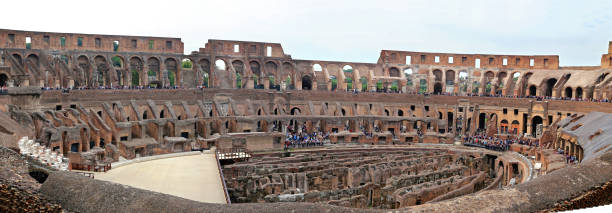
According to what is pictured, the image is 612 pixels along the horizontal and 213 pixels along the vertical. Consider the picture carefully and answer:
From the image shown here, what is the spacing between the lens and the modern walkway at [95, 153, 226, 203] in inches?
756

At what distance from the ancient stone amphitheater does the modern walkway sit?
253mm

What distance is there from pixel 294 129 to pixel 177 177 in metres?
18.0

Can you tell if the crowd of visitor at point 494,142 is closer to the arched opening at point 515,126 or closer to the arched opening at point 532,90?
the arched opening at point 515,126

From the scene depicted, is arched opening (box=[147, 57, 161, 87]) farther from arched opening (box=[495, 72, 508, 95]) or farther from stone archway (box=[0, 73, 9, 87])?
arched opening (box=[495, 72, 508, 95])

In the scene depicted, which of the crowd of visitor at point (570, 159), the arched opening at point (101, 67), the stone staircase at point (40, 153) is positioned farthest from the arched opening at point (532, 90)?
the stone staircase at point (40, 153)

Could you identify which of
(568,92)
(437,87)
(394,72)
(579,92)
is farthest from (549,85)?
(394,72)

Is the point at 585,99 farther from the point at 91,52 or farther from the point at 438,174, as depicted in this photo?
the point at 91,52

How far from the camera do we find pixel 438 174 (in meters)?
25.2

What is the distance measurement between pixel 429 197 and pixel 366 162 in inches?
290

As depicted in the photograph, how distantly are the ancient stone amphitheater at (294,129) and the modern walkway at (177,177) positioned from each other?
25 cm

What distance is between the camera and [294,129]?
129 feet

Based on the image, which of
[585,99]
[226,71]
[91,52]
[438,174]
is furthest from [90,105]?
[585,99]

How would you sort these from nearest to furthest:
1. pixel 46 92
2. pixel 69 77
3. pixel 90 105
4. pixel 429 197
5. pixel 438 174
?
pixel 429 197, pixel 438 174, pixel 46 92, pixel 90 105, pixel 69 77

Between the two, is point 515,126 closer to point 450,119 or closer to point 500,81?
point 450,119
